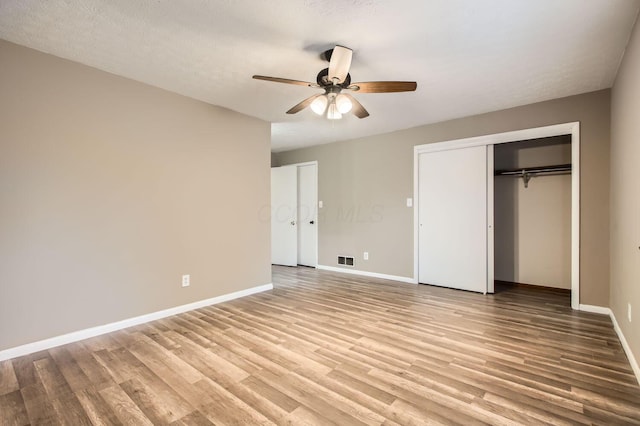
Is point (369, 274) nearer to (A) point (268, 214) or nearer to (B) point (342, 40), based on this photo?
(A) point (268, 214)

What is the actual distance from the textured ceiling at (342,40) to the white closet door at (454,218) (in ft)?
3.51

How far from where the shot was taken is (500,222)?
4.54 metres

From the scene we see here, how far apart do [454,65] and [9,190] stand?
360 cm

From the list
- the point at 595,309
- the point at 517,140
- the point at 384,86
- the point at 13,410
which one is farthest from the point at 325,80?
the point at 595,309

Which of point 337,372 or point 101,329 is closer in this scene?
point 337,372

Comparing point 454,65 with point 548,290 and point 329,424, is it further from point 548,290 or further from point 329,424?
point 548,290

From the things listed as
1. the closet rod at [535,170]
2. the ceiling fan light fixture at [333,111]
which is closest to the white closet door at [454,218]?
the closet rod at [535,170]

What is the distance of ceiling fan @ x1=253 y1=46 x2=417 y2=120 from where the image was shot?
2.20 meters

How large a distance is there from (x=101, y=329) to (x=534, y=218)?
17.0 ft

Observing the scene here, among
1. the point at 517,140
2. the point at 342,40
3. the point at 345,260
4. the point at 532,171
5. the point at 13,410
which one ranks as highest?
the point at 342,40

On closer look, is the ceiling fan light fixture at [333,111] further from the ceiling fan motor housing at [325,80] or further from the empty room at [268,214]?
the ceiling fan motor housing at [325,80]

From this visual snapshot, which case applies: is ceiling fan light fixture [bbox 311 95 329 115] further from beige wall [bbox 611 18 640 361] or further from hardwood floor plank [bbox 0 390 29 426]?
hardwood floor plank [bbox 0 390 29 426]

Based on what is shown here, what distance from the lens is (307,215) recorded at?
5902 millimetres

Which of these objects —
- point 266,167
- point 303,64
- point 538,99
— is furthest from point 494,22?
point 266,167
